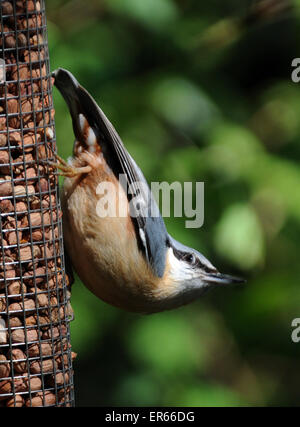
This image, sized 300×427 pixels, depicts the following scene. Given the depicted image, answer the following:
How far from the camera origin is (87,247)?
364cm

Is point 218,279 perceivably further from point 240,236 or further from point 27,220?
point 27,220

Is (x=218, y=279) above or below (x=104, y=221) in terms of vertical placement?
below

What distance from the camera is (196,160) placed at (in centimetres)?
472

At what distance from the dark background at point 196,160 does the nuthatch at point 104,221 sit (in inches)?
33.1

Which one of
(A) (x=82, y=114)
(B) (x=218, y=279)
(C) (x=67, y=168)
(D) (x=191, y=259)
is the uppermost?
(A) (x=82, y=114)

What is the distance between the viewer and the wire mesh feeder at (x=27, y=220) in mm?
3279

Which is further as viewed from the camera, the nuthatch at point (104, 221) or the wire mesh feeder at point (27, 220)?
the nuthatch at point (104, 221)

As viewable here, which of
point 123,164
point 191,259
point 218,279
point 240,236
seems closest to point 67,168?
point 123,164

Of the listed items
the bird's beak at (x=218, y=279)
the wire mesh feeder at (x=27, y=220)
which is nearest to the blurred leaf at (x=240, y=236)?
the bird's beak at (x=218, y=279)

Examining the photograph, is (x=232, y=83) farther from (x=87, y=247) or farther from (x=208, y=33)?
(x=87, y=247)

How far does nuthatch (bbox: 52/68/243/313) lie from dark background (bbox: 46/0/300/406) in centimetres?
84

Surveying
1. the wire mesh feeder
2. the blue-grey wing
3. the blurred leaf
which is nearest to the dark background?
the blurred leaf

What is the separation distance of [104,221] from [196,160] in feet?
3.97

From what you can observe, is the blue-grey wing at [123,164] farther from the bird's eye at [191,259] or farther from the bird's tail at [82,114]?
the bird's eye at [191,259]
